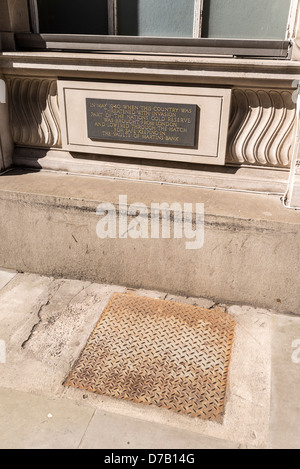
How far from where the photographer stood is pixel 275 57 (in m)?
4.21

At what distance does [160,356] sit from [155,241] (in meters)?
1.24

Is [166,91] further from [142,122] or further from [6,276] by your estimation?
[6,276]

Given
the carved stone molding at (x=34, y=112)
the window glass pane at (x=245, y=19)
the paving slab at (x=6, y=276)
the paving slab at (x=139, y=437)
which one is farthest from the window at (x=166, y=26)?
the paving slab at (x=139, y=437)

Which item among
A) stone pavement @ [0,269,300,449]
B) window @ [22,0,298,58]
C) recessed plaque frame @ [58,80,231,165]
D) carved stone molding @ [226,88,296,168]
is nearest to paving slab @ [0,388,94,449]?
stone pavement @ [0,269,300,449]

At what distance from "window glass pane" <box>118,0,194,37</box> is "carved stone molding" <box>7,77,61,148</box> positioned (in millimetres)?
1146

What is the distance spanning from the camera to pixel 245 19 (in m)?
4.34

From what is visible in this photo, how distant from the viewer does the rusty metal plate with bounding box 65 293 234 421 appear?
125 inches

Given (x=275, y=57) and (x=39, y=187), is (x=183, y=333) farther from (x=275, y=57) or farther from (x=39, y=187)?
(x=275, y=57)

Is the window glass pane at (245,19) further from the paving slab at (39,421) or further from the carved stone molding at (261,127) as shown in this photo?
the paving slab at (39,421)

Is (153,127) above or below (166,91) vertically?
below

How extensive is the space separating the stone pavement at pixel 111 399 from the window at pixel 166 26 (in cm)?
287

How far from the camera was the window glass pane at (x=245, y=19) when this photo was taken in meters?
4.23

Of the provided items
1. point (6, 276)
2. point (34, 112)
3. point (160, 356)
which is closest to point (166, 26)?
point (34, 112)

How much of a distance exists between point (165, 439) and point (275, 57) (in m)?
3.85
